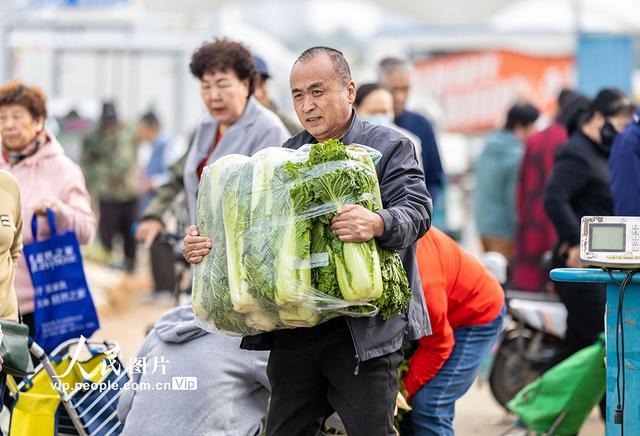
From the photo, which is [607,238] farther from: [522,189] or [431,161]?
[522,189]

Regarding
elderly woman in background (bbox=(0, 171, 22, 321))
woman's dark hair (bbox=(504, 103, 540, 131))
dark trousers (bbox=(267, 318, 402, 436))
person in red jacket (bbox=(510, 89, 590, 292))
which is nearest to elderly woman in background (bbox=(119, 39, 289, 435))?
dark trousers (bbox=(267, 318, 402, 436))

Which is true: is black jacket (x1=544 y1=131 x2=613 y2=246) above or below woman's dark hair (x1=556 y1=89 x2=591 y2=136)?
below

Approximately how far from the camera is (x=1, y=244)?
5.23 meters

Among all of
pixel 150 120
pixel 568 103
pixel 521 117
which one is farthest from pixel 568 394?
pixel 150 120

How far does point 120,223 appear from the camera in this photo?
575 inches

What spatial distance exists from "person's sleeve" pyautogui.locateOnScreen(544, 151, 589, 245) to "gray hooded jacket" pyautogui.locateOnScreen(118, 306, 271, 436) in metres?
2.48

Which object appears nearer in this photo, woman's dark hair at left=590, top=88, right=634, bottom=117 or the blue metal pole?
the blue metal pole

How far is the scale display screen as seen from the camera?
4.61 metres

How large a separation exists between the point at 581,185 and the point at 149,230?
8.08 ft

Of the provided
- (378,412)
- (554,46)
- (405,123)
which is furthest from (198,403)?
(554,46)

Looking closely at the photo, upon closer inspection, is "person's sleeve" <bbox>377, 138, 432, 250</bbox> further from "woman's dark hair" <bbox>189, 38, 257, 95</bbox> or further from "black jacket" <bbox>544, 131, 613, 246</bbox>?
"black jacket" <bbox>544, 131, 613, 246</bbox>

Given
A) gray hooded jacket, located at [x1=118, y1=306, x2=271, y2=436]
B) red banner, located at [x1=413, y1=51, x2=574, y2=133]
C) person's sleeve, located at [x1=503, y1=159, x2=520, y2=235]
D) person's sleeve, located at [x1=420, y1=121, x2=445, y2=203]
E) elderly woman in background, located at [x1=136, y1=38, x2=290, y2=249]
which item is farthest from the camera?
red banner, located at [x1=413, y1=51, x2=574, y2=133]

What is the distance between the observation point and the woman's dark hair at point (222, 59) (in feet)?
19.9

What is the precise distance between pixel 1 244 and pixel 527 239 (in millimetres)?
5237
